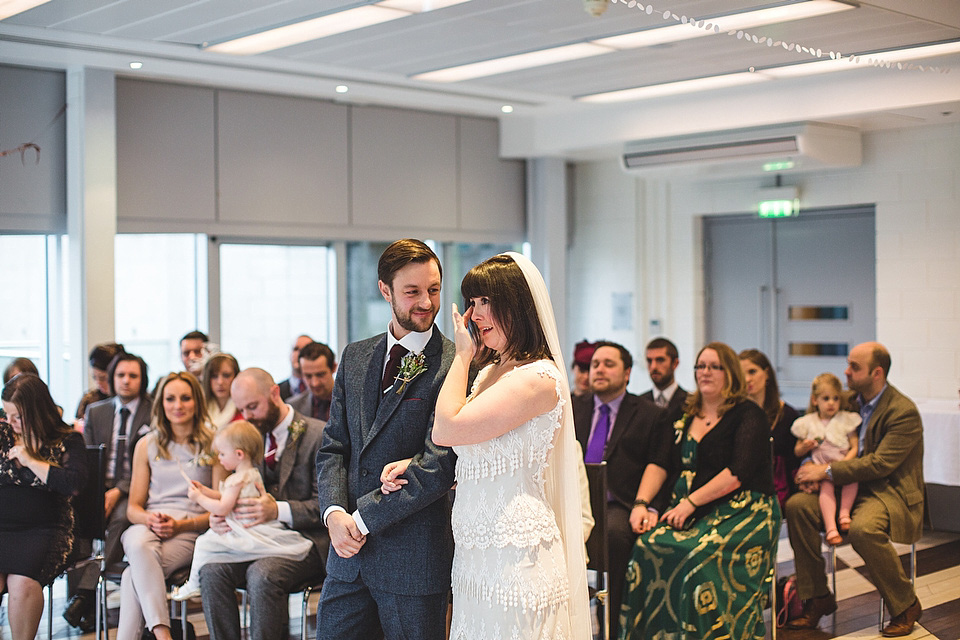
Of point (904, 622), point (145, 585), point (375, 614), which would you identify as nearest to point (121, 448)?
point (145, 585)

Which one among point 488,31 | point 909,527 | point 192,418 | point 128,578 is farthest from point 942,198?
point 128,578

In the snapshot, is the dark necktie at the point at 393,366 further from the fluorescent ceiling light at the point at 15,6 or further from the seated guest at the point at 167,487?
the fluorescent ceiling light at the point at 15,6

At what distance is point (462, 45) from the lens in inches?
224

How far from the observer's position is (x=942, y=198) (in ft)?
24.3

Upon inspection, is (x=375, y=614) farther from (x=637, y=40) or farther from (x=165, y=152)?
(x=165, y=152)

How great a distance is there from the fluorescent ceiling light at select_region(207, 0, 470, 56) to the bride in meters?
2.44

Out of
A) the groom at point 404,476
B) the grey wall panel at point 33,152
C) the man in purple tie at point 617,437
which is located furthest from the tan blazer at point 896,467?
the grey wall panel at point 33,152

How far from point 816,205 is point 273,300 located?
4222 millimetres

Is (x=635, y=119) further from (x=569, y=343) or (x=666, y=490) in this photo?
(x=666, y=490)

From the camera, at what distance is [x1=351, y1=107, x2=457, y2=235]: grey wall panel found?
8117mm

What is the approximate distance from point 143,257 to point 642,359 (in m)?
4.22

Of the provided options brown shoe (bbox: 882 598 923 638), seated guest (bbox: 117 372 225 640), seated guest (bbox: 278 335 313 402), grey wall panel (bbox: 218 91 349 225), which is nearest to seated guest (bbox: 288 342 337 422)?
seated guest (bbox: 117 372 225 640)

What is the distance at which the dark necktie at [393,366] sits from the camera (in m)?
3.00

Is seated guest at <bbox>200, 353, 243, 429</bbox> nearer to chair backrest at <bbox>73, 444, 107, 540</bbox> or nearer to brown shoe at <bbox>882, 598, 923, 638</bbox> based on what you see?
chair backrest at <bbox>73, 444, 107, 540</bbox>
